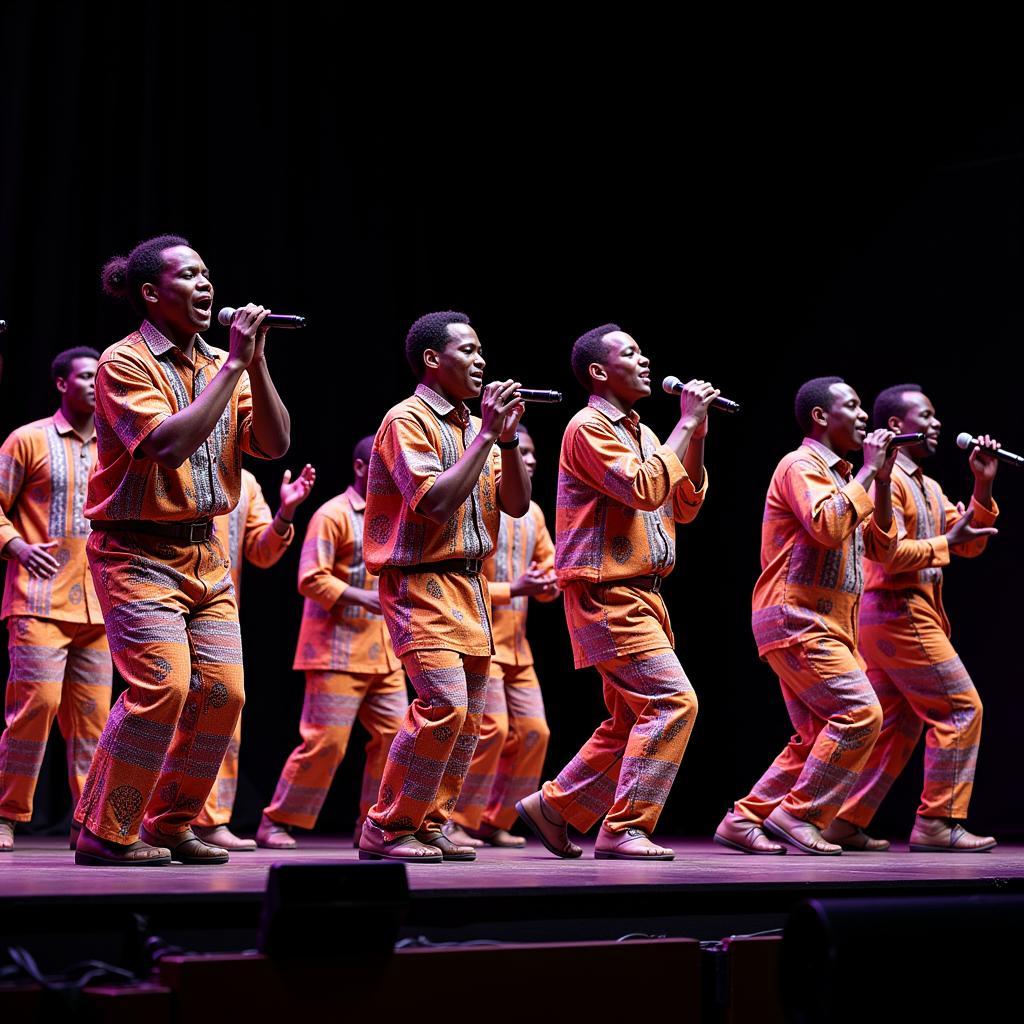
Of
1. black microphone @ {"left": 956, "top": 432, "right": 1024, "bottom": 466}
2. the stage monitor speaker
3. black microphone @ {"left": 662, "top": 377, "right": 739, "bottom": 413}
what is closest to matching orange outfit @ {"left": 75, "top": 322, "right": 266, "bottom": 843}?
the stage monitor speaker

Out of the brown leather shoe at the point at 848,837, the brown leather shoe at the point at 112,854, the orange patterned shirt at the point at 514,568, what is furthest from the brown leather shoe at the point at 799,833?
the brown leather shoe at the point at 112,854

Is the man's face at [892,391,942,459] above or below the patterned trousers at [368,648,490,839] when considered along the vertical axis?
above

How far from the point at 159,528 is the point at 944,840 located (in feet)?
11.5

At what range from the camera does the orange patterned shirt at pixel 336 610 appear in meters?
6.30

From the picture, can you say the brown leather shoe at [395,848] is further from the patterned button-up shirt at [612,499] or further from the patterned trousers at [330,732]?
the patterned trousers at [330,732]

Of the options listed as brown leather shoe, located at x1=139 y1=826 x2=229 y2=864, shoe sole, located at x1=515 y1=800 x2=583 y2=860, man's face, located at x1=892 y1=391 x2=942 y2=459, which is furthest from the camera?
man's face, located at x1=892 y1=391 x2=942 y2=459

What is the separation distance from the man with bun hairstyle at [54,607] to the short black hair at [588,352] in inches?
75.7

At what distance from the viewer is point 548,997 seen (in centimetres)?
271

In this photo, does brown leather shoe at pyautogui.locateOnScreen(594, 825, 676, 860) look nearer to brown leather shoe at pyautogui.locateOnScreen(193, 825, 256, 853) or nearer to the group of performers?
the group of performers

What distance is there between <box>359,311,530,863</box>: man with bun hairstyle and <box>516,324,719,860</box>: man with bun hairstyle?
0.34 metres

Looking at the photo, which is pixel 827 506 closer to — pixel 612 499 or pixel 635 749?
pixel 612 499

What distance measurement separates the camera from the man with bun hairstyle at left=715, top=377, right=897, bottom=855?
17.3ft

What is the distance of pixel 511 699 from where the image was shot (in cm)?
676

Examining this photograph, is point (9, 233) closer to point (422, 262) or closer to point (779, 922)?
point (422, 262)
